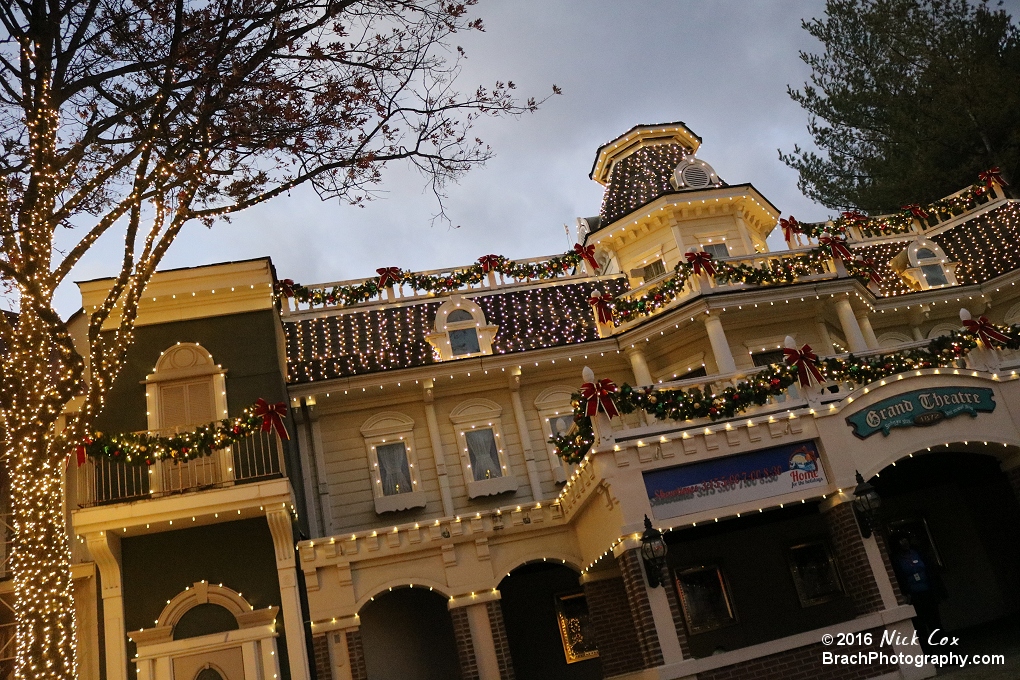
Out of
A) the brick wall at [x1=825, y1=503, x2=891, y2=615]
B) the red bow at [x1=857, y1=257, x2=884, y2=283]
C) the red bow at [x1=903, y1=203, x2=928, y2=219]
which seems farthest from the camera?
the red bow at [x1=903, y1=203, x2=928, y2=219]

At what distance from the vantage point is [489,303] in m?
19.0

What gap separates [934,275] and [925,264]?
0.35 meters

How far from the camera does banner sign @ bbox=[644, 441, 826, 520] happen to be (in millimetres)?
12102

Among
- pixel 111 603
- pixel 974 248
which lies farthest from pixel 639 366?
pixel 111 603

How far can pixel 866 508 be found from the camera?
12.1 m

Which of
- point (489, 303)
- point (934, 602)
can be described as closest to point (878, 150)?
point (489, 303)

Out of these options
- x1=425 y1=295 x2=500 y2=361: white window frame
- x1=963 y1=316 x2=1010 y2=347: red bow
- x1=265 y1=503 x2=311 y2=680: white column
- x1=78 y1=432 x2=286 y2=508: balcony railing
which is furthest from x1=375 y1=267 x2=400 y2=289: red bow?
x1=963 y1=316 x2=1010 y2=347: red bow

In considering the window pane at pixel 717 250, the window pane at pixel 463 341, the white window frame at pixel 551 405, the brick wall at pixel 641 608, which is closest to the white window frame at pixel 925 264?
the window pane at pixel 717 250

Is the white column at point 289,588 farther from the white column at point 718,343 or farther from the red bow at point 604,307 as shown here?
the white column at point 718,343

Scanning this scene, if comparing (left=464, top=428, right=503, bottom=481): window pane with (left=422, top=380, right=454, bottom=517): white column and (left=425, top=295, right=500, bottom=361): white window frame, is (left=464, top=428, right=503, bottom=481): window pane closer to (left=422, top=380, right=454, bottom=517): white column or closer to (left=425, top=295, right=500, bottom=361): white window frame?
(left=422, top=380, right=454, bottom=517): white column

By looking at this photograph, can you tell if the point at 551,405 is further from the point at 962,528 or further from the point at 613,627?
→ the point at 962,528

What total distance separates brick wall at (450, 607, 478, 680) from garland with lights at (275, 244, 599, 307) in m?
7.52

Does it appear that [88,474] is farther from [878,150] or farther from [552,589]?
[878,150]

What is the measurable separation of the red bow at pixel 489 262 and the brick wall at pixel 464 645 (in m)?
8.04
